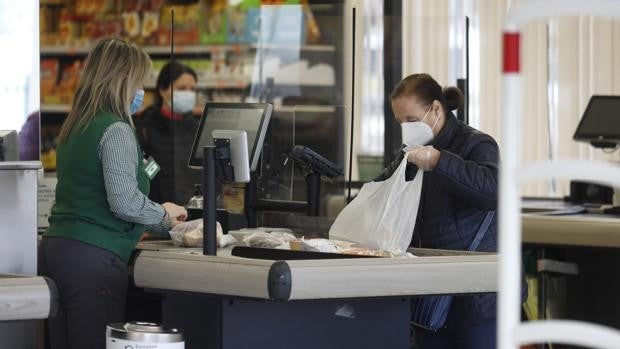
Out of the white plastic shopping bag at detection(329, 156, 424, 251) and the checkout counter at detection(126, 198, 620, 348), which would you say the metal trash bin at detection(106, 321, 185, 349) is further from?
the white plastic shopping bag at detection(329, 156, 424, 251)

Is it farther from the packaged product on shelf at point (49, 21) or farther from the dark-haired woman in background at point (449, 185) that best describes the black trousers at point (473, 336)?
the packaged product on shelf at point (49, 21)

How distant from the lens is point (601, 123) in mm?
6082

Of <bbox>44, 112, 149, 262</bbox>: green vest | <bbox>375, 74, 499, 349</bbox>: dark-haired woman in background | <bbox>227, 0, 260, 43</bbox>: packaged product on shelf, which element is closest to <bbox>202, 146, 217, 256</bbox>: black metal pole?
<bbox>44, 112, 149, 262</bbox>: green vest

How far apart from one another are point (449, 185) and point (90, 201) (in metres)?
1.11

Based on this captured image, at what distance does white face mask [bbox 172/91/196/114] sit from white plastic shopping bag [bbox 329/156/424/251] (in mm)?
2768

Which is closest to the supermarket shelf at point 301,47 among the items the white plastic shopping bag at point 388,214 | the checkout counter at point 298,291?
the white plastic shopping bag at point 388,214

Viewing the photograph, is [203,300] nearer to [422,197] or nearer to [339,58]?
[422,197]

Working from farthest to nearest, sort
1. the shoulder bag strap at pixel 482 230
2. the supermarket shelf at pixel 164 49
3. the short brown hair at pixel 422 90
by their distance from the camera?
the supermarket shelf at pixel 164 49, the short brown hair at pixel 422 90, the shoulder bag strap at pixel 482 230

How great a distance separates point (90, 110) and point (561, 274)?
10.6ft

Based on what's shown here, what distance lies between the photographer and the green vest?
12.0ft

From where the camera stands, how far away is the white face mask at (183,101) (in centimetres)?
653

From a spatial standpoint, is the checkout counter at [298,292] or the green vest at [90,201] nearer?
the checkout counter at [298,292]

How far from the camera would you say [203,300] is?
3.53 m

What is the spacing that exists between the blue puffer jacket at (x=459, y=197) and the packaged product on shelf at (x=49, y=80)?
14.6 feet
